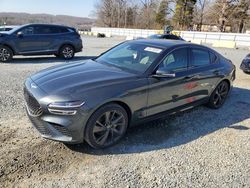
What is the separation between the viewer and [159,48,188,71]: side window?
4362 millimetres

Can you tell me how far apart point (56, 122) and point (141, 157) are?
4.15ft

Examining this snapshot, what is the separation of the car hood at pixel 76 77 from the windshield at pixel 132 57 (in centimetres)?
21

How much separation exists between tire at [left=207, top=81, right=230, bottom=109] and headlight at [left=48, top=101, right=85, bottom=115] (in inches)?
132

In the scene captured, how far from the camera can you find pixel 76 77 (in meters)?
3.88

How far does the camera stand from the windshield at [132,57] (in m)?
4.30

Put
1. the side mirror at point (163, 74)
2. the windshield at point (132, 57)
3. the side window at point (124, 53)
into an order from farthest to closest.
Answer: the side window at point (124, 53)
the windshield at point (132, 57)
the side mirror at point (163, 74)

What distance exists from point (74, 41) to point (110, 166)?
993cm

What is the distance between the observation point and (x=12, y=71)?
8891 millimetres

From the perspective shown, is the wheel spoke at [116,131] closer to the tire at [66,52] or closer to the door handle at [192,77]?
the door handle at [192,77]

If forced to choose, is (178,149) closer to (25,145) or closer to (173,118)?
(173,118)

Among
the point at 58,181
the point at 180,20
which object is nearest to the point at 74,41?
the point at 58,181

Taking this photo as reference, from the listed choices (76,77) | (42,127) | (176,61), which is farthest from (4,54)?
(176,61)


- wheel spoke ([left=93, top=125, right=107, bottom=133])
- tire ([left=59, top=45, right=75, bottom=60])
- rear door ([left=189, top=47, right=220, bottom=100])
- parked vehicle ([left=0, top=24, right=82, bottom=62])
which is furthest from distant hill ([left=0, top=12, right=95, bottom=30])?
wheel spoke ([left=93, top=125, right=107, bottom=133])

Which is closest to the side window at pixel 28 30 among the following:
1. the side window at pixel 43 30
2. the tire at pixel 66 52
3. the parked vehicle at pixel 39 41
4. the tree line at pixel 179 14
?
the parked vehicle at pixel 39 41
